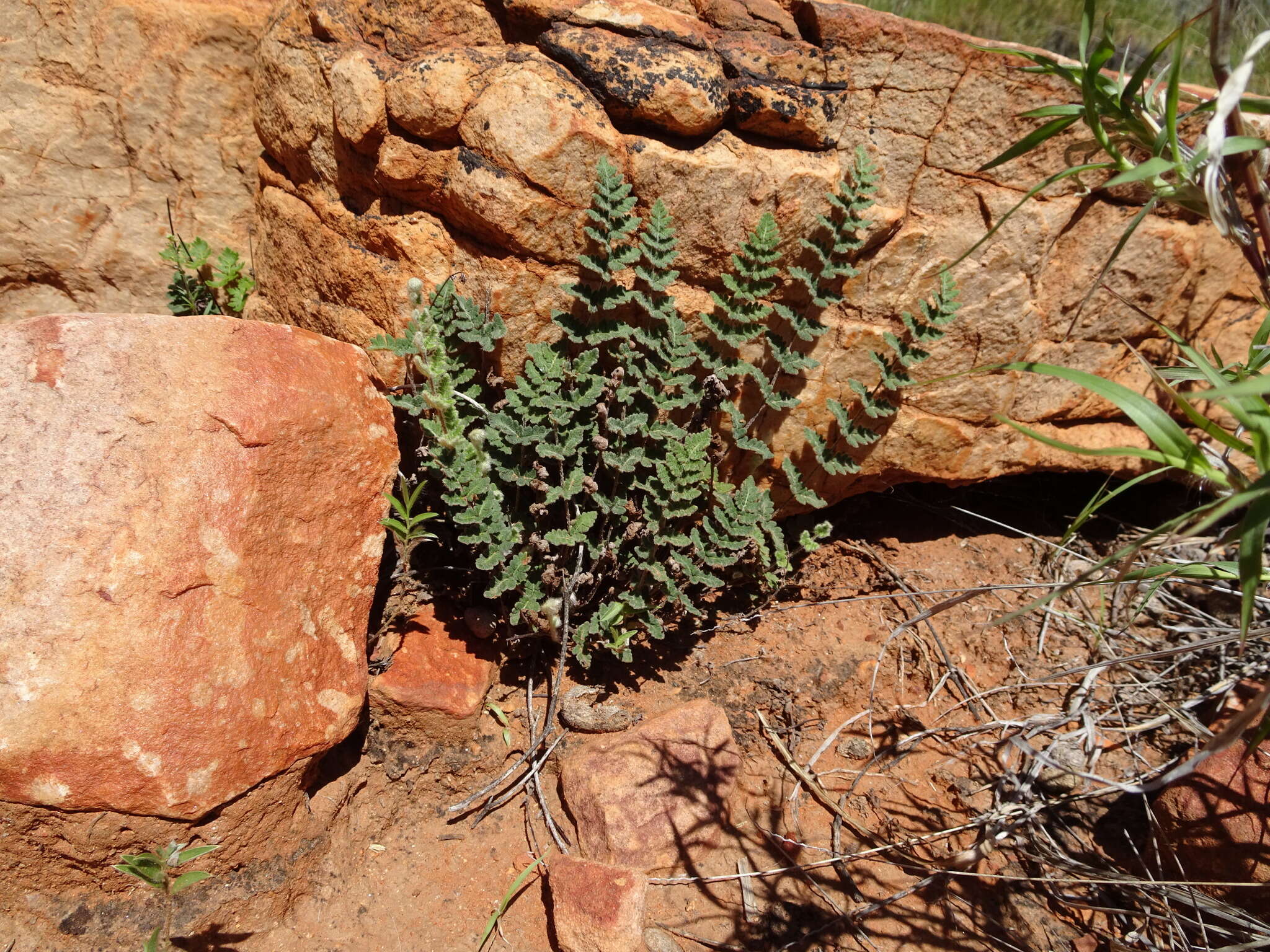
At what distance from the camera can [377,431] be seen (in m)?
2.71

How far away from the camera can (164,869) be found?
7.04 feet

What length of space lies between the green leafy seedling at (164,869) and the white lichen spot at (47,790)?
0.72 ft

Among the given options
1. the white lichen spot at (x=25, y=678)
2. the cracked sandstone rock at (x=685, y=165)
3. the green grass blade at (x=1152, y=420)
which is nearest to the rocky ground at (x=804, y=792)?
the white lichen spot at (x=25, y=678)

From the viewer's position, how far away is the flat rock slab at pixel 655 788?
2539 millimetres

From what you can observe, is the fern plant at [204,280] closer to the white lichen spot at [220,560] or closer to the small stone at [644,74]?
the white lichen spot at [220,560]

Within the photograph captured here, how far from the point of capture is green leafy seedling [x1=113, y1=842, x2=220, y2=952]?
6.81ft

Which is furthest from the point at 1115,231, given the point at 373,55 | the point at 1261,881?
the point at 373,55

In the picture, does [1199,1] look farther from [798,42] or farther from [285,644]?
[285,644]

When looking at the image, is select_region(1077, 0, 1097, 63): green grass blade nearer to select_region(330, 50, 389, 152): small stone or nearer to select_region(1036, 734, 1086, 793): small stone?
select_region(330, 50, 389, 152): small stone

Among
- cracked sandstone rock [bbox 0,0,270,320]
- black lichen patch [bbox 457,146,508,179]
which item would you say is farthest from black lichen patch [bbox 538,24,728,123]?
cracked sandstone rock [bbox 0,0,270,320]

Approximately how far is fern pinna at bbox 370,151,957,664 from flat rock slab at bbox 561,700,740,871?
0.32 m

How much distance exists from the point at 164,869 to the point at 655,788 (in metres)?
1.34

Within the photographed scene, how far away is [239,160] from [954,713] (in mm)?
3349

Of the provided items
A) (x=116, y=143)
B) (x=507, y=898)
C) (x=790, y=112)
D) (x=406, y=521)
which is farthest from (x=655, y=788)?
(x=116, y=143)
